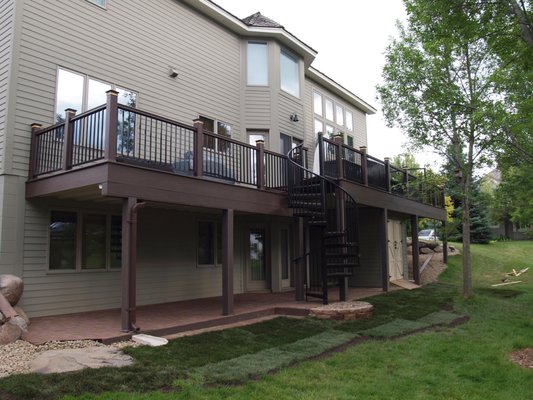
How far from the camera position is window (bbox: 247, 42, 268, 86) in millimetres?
12891

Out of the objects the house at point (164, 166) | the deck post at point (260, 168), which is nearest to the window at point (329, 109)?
the house at point (164, 166)

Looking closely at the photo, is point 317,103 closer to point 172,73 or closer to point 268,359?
point 172,73

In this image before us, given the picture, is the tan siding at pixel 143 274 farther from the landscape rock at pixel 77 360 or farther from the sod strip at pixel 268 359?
the sod strip at pixel 268 359

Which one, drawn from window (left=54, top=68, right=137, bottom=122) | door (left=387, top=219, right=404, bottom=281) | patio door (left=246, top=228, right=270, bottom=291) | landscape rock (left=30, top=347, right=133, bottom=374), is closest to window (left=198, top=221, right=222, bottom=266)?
patio door (left=246, top=228, right=270, bottom=291)

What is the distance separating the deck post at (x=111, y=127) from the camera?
22.0 feet

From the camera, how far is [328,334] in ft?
24.2

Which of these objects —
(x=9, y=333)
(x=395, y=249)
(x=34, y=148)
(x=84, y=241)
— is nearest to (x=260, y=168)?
(x=84, y=241)

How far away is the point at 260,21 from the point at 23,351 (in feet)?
34.7

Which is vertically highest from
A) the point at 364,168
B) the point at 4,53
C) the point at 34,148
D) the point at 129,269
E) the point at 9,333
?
the point at 4,53

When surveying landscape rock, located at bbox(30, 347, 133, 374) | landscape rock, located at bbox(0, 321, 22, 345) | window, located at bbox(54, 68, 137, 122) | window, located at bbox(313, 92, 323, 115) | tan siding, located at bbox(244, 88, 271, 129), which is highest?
window, located at bbox(313, 92, 323, 115)

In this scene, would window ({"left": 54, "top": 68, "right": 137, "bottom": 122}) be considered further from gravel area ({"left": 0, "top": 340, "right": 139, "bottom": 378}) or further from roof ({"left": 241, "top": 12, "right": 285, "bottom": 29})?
roof ({"left": 241, "top": 12, "right": 285, "bottom": 29})

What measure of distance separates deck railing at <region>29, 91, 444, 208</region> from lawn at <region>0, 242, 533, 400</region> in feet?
9.93

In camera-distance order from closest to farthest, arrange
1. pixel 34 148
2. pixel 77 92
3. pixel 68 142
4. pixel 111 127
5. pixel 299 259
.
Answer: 1. pixel 111 127
2. pixel 68 142
3. pixel 34 148
4. pixel 77 92
5. pixel 299 259

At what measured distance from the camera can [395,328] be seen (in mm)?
7926
